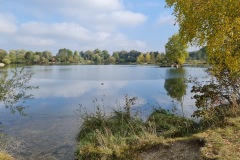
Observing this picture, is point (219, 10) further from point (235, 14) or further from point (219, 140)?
point (219, 140)

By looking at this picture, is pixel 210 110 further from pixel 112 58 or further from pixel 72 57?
pixel 112 58

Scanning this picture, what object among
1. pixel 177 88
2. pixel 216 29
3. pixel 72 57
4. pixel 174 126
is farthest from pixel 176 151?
pixel 72 57

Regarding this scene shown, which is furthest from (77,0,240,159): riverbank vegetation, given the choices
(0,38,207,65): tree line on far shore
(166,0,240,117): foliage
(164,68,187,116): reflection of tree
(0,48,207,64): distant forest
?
(0,48,207,64): distant forest

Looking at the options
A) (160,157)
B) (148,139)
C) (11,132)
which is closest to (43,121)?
(11,132)

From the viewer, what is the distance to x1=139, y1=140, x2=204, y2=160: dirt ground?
25.1ft

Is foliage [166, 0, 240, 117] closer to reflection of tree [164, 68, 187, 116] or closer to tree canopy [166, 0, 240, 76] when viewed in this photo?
tree canopy [166, 0, 240, 76]

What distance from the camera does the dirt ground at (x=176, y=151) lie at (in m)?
7.66

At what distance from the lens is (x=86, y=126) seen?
12797mm

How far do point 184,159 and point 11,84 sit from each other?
729 cm

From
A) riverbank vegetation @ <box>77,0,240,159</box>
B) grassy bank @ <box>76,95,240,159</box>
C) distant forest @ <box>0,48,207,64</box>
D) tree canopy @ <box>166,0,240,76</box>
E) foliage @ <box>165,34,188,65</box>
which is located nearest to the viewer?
grassy bank @ <box>76,95,240,159</box>

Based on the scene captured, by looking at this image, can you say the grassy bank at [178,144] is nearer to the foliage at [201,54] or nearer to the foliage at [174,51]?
the foliage at [201,54]

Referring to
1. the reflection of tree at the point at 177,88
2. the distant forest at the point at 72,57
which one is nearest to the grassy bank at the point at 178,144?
the reflection of tree at the point at 177,88

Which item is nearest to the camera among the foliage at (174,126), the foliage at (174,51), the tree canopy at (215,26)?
the tree canopy at (215,26)

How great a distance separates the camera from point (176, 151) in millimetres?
8141
